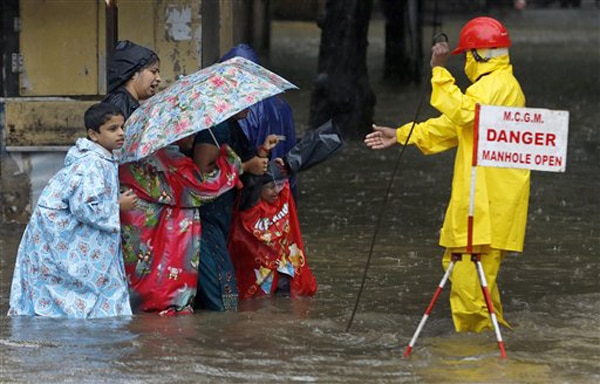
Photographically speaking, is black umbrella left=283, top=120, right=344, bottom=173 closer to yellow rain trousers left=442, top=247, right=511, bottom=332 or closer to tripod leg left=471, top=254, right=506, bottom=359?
yellow rain trousers left=442, top=247, right=511, bottom=332

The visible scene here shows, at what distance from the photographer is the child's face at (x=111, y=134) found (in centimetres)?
765

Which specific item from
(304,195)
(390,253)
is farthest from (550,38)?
(390,253)

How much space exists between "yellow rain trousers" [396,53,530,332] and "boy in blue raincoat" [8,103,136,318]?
1.52 meters

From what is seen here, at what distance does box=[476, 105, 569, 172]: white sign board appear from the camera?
7047 mm

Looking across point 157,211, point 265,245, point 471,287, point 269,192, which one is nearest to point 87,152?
point 157,211

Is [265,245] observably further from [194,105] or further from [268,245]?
[194,105]

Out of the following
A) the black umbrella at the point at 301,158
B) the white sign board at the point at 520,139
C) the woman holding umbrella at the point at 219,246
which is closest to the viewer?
the white sign board at the point at 520,139

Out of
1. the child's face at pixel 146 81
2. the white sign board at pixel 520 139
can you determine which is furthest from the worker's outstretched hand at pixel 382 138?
the child's face at pixel 146 81

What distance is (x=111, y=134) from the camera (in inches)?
301

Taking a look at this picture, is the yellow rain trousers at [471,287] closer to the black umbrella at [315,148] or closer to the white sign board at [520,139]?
the white sign board at [520,139]

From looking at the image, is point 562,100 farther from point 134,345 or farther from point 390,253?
point 134,345

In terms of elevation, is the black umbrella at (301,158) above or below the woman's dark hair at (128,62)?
below

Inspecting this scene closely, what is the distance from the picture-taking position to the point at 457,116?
285 inches

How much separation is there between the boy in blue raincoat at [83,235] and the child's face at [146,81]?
321 millimetres
